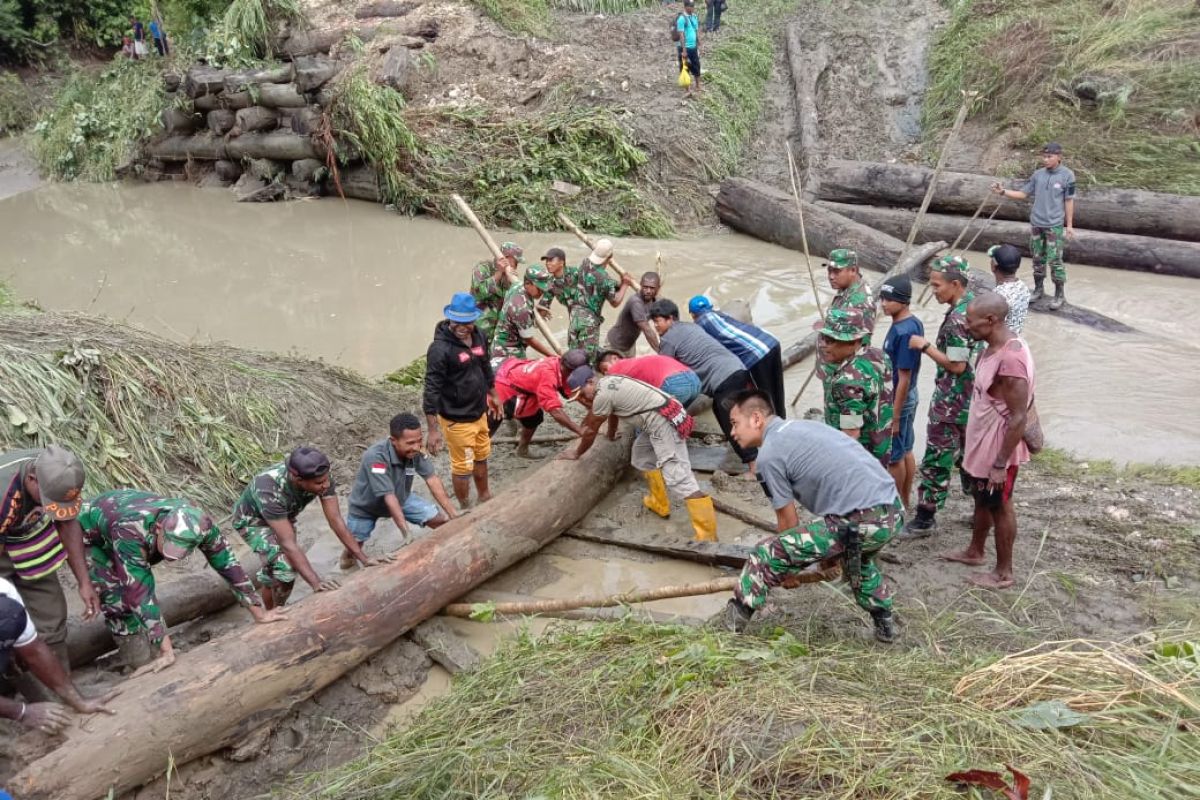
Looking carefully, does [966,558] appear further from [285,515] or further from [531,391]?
[285,515]

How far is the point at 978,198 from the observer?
→ 1235 cm

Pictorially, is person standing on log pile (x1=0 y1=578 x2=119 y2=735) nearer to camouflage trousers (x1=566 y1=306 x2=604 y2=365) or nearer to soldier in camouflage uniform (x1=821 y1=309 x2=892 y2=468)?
soldier in camouflage uniform (x1=821 y1=309 x2=892 y2=468)

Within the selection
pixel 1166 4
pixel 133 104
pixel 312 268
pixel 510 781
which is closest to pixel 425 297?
pixel 312 268

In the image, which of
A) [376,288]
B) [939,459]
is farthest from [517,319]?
[376,288]

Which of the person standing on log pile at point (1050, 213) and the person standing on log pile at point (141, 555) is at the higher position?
the person standing on log pile at point (1050, 213)

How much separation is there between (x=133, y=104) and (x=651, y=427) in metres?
16.7

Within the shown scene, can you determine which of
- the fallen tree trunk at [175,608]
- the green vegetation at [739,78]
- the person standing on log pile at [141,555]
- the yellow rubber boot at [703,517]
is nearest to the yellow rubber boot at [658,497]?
the yellow rubber boot at [703,517]

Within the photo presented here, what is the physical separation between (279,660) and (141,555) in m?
0.90

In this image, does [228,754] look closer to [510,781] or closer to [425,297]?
[510,781]

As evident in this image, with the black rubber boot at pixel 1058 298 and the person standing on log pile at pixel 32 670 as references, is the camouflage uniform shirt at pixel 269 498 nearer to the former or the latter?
the person standing on log pile at pixel 32 670

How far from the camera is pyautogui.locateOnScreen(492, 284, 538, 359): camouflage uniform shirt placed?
23.8 ft

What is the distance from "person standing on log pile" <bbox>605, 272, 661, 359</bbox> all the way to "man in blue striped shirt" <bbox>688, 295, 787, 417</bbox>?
0.57 meters

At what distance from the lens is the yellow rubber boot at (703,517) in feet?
19.0

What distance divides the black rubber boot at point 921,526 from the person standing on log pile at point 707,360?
1.21 meters
